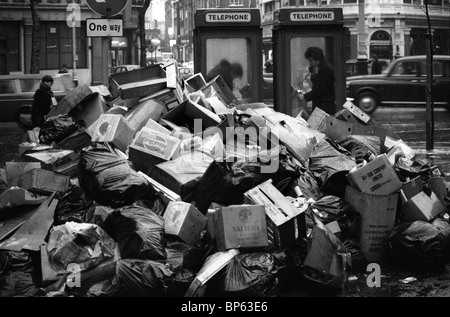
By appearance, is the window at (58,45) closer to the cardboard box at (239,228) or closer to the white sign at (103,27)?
the white sign at (103,27)

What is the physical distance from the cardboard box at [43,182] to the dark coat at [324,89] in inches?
232

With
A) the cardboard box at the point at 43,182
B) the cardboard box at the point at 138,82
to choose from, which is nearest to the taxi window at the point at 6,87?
the cardboard box at the point at 138,82

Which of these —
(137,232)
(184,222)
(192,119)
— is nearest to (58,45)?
(192,119)

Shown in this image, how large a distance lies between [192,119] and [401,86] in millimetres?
15555

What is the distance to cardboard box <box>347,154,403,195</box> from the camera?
6113 millimetres

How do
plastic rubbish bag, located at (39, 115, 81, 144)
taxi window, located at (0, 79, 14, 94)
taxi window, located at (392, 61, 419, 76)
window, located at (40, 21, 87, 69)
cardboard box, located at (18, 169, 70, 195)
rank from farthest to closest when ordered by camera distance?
1. window, located at (40, 21, 87, 69)
2. taxi window, located at (392, 61, 419, 76)
3. taxi window, located at (0, 79, 14, 94)
4. plastic rubbish bag, located at (39, 115, 81, 144)
5. cardboard box, located at (18, 169, 70, 195)

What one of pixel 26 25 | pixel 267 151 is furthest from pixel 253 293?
pixel 26 25

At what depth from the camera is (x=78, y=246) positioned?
530 centimetres

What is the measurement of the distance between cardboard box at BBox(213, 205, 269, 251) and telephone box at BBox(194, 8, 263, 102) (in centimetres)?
580

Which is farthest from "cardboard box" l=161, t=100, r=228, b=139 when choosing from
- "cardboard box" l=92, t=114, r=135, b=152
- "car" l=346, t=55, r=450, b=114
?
"car" l=346, t=55, r=450, b=114

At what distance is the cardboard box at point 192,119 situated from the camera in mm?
7102

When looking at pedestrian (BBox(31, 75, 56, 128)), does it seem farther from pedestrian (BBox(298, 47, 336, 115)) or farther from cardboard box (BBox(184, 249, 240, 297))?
cardboard box (BBox(184, 249, 240, 297))

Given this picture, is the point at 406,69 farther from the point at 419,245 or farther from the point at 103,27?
the point at 419,245
